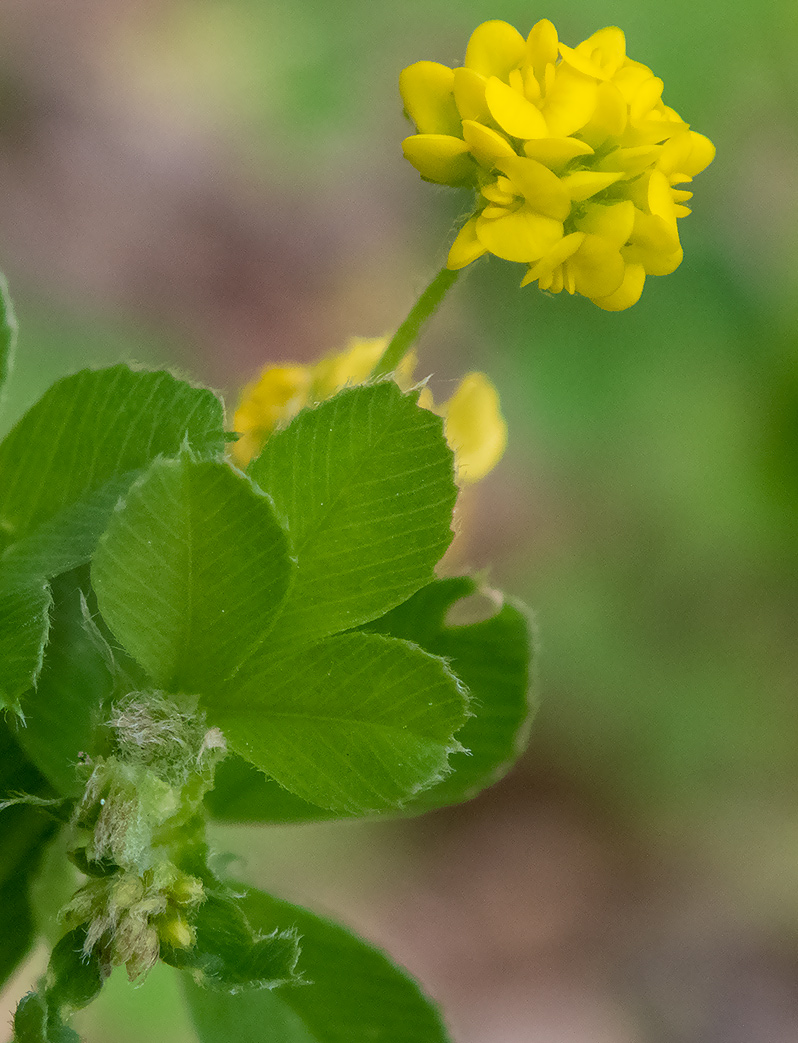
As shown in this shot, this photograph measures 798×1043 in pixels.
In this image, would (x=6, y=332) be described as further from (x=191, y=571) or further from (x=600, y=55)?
(x=600, y=55)

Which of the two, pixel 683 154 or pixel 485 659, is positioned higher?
pixel 683 154

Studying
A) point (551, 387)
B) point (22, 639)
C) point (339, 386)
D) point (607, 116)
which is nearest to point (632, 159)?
point (607, 116)

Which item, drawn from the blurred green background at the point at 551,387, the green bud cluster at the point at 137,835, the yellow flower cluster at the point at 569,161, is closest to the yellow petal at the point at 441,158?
the yellow flower cluster at the point at 569,161

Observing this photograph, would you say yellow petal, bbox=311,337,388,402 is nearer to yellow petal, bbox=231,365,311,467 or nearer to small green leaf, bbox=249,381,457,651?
yellow petal, bbox=231,365,311,467

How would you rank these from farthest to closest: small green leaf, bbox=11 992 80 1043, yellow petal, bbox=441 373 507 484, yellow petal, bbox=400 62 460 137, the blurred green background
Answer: the blurred green background
yellow petal, bbox=441 373 507 484
yellow petal, bbox=400 62 460 137
small green leaf, bbox=11 992 80 1043

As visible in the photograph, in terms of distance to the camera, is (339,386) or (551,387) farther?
(551,387)

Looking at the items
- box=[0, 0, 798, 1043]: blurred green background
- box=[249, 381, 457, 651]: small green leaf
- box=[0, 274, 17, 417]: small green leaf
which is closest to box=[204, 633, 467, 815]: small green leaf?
box=[249, 381, 457, 651]: small green leaf

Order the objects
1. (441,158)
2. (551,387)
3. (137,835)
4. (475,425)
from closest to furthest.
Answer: (137,835), (441,158), (475,425), (551,387)
